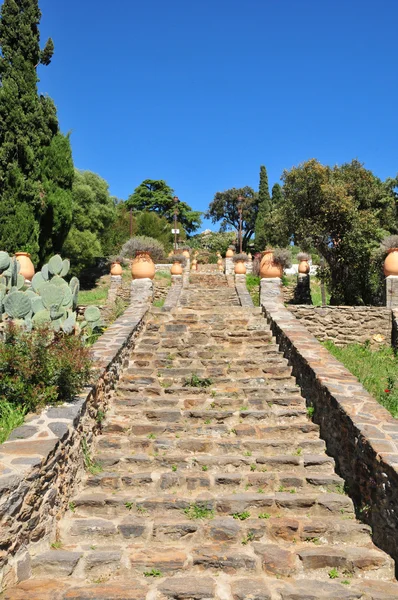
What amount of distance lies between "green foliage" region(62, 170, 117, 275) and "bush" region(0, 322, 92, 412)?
55.5 ft

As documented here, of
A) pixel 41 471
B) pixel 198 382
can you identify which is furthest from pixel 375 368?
pixel 41 471

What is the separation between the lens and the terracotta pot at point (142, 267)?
908 cm

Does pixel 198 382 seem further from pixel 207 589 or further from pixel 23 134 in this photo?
pixel 23 134

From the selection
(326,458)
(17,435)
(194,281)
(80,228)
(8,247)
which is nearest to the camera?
(17,435)

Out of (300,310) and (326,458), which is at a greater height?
(300,310)

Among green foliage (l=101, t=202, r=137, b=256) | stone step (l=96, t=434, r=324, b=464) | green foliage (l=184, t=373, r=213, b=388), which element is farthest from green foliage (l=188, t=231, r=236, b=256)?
stone step (l=96, t=434, r=324, b=464)

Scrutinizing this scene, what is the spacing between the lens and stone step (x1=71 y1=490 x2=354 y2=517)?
376 centimetres

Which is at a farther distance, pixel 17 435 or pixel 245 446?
pixel 245 446

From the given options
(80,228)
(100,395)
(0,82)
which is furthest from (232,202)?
(100,395)

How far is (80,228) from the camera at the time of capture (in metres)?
22.5

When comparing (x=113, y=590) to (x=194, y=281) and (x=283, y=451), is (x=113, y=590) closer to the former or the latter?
(x=283, y=451)

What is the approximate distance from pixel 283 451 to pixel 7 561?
2.96 meters

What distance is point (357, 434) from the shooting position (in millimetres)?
3760

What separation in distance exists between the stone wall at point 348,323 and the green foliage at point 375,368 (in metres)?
0.21
